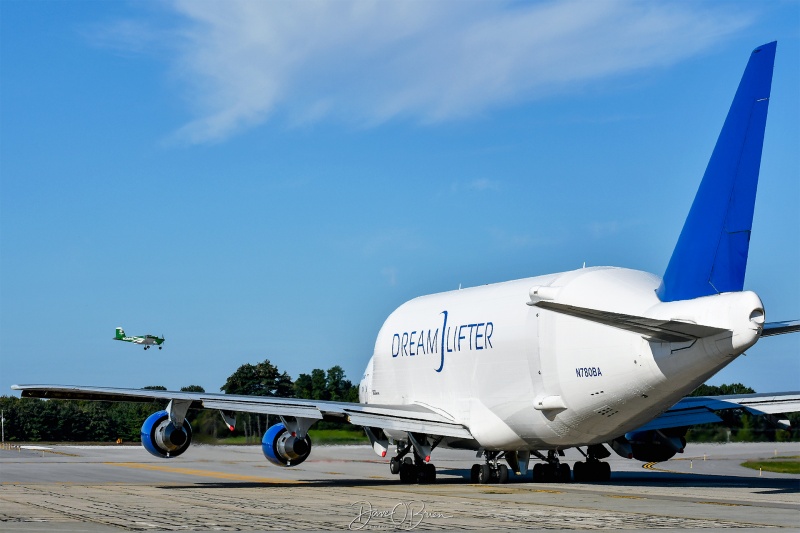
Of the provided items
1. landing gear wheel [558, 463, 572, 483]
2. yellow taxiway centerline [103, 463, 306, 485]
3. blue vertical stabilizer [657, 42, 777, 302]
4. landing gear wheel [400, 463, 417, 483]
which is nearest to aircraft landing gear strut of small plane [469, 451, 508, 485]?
landing gear wheel [558, 463, 572, 483]

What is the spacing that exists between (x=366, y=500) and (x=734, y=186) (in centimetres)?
1016

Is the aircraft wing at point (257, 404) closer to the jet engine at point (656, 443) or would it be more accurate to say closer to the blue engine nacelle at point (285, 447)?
the blue engine nacelle at point (285, 447)

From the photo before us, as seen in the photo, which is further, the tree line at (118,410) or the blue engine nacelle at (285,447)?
the tree line at (118,410)

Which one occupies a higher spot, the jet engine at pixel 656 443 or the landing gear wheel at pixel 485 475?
the jet engine at pixel 656 443

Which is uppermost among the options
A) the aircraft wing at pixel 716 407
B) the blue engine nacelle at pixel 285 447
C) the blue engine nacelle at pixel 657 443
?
the aircraft wing at pixel 716 407

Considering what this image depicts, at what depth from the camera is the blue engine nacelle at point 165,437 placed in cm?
3025

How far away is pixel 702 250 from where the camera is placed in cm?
2197

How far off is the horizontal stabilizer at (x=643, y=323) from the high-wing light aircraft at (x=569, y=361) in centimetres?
4

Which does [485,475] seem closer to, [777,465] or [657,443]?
[657,443]

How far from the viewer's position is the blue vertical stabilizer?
21453mm

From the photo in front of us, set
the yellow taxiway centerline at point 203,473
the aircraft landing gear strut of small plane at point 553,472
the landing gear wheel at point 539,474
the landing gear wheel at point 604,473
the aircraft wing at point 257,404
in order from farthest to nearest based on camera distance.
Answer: the yellow taxiway centerline at point 203,473 < the landing gear wheel at point 604,473 < the landing gear wheel at point 539,474 < the aircraft landing gear strut of small plane at point 553,472 < the aircraft wing at point 257,404

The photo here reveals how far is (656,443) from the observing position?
1275 inches

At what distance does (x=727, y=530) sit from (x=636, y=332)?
6.69 metres

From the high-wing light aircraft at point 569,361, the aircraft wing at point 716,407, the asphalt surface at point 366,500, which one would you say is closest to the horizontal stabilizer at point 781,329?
the high-wing light aircraft at point 569,361
